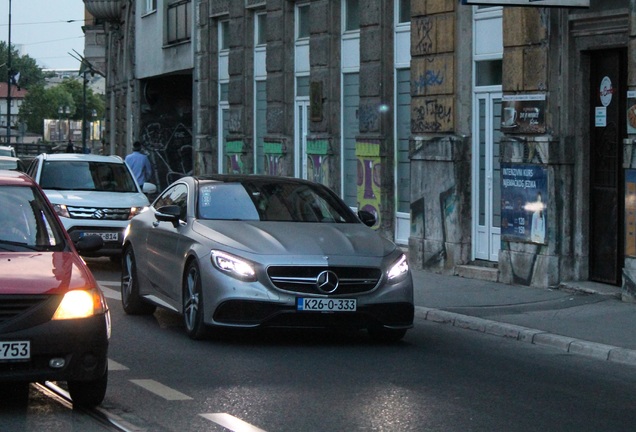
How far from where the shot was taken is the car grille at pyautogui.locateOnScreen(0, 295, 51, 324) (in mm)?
7793

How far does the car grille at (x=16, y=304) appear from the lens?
7.79m

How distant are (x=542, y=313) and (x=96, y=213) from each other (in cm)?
769

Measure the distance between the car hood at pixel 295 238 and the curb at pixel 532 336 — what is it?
1695mm

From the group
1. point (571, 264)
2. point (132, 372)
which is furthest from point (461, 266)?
point (132, 372)

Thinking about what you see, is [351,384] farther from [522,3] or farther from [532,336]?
[522,3]

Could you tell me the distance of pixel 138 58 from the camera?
1601 inches

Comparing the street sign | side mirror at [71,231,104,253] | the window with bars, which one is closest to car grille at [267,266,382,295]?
side mirror at [71,231,104,253]

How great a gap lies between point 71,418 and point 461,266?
1076cm

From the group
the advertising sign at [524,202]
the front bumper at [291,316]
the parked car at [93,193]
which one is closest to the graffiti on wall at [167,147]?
the parked car at [93,193]

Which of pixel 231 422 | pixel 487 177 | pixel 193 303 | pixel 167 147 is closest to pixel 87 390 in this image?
pixel 231 422

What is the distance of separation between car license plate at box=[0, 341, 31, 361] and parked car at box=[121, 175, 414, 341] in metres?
3.44

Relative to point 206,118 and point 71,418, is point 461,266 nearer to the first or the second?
point 71,418

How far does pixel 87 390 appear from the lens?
8.27 metres

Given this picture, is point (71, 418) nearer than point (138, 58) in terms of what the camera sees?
Yes
